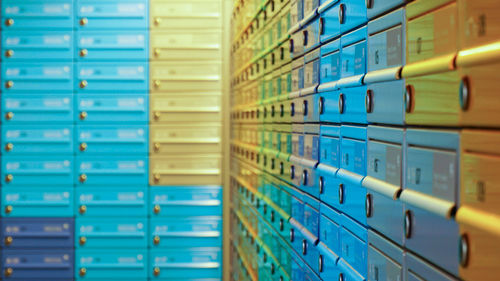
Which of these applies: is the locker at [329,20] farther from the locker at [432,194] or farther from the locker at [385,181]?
the locker at [432,194]

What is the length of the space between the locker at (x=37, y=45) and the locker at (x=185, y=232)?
5.53ft

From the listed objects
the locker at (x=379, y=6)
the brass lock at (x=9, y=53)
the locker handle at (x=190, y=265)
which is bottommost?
the locker handle at (x=190, y=265)

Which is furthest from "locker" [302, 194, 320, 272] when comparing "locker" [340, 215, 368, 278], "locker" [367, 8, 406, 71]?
"locker" [367, 8, 406, 71]

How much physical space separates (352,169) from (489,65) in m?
1.00

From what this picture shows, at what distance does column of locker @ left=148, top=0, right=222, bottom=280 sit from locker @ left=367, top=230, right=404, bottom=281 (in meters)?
4.41

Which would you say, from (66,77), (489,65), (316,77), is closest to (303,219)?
(316,77)

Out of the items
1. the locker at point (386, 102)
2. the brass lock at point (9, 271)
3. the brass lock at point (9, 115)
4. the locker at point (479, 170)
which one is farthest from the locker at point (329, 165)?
the brass lock at point (9, 271)

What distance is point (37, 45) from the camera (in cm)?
620

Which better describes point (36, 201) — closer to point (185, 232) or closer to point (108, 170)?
point (108, 170)

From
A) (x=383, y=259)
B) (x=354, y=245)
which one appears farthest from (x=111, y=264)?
(x=383, y=259)

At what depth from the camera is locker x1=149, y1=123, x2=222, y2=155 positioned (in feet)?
20.6

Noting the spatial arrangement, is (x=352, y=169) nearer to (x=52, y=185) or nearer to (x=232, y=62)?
(x=232, y=62)

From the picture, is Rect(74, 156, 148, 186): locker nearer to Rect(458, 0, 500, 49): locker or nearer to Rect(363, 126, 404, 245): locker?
Rect(363, 126, 404, 245): locker

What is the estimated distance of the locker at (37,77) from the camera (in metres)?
6.20
